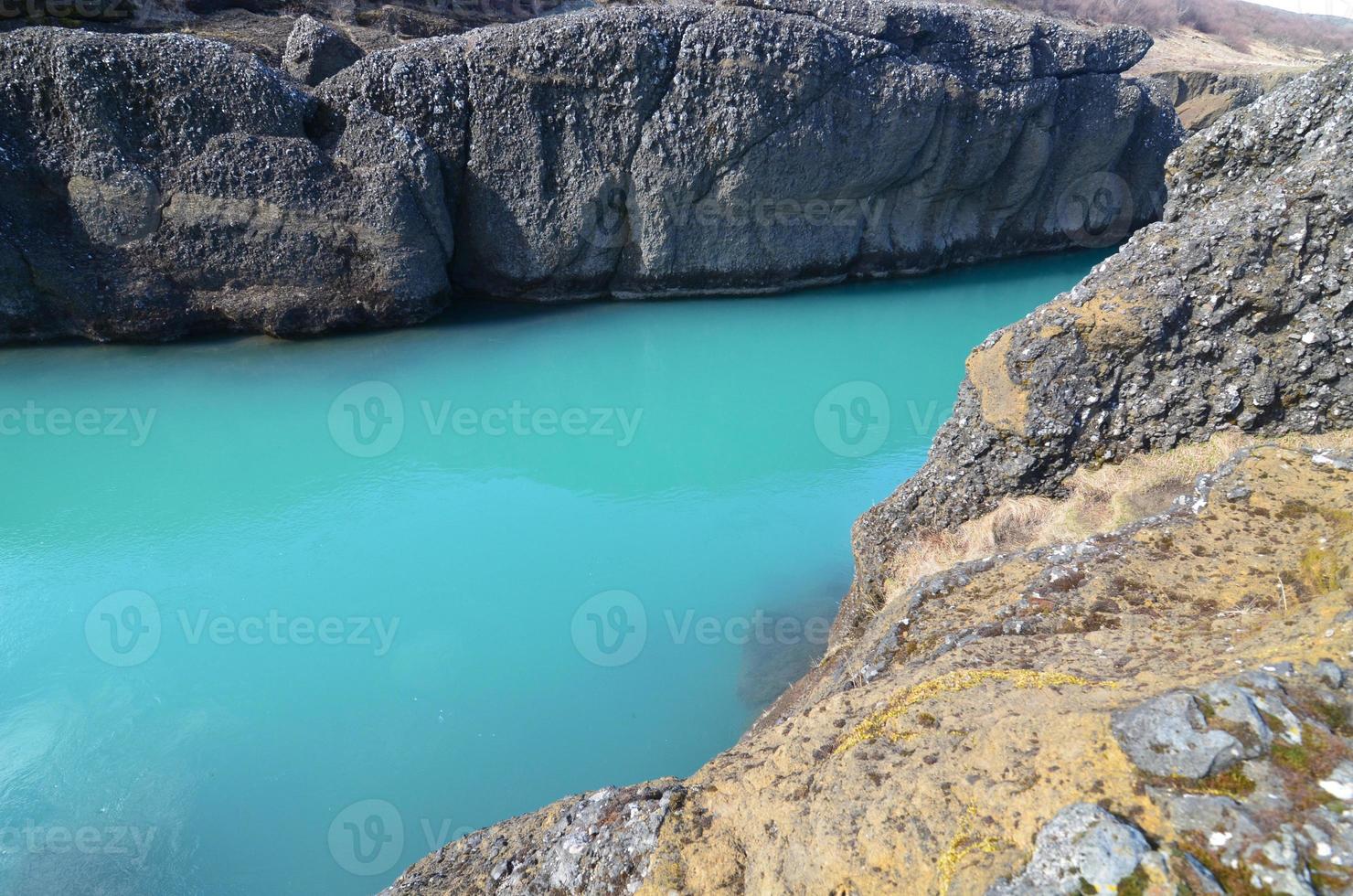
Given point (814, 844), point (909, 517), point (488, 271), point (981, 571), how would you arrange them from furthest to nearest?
point (488, 271) → point (909, 517) → point (981, 571) → point (814, 844)

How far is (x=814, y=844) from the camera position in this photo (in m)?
2.68

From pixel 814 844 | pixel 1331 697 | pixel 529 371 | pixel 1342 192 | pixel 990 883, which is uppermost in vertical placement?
pixel 1342 192

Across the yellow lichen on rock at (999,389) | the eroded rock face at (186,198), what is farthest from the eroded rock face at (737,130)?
the yellow lichen on rock at (999,389)

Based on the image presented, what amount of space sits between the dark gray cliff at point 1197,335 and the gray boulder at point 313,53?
42.3 feet

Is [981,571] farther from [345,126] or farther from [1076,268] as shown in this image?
[1076,268]

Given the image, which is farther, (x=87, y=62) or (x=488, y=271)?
(x=488, y=271)

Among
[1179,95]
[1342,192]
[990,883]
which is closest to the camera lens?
[990,883]

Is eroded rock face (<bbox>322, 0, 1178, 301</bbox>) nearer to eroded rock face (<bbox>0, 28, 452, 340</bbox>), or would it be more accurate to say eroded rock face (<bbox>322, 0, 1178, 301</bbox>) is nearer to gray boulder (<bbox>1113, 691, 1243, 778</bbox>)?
eroded rock face (<bbox>0, 28, 452, 340</bbox>)

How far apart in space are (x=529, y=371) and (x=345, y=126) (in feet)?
17.0

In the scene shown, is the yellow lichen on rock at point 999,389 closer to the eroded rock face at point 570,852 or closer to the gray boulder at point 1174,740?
the gray boulder at point 1174,740

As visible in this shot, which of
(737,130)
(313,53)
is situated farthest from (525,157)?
(313,53)

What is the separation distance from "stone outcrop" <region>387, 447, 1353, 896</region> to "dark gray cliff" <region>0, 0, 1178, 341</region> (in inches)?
473

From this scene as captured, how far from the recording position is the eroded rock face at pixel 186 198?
12250 mm

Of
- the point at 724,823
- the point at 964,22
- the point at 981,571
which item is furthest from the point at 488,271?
the point at 724,823
